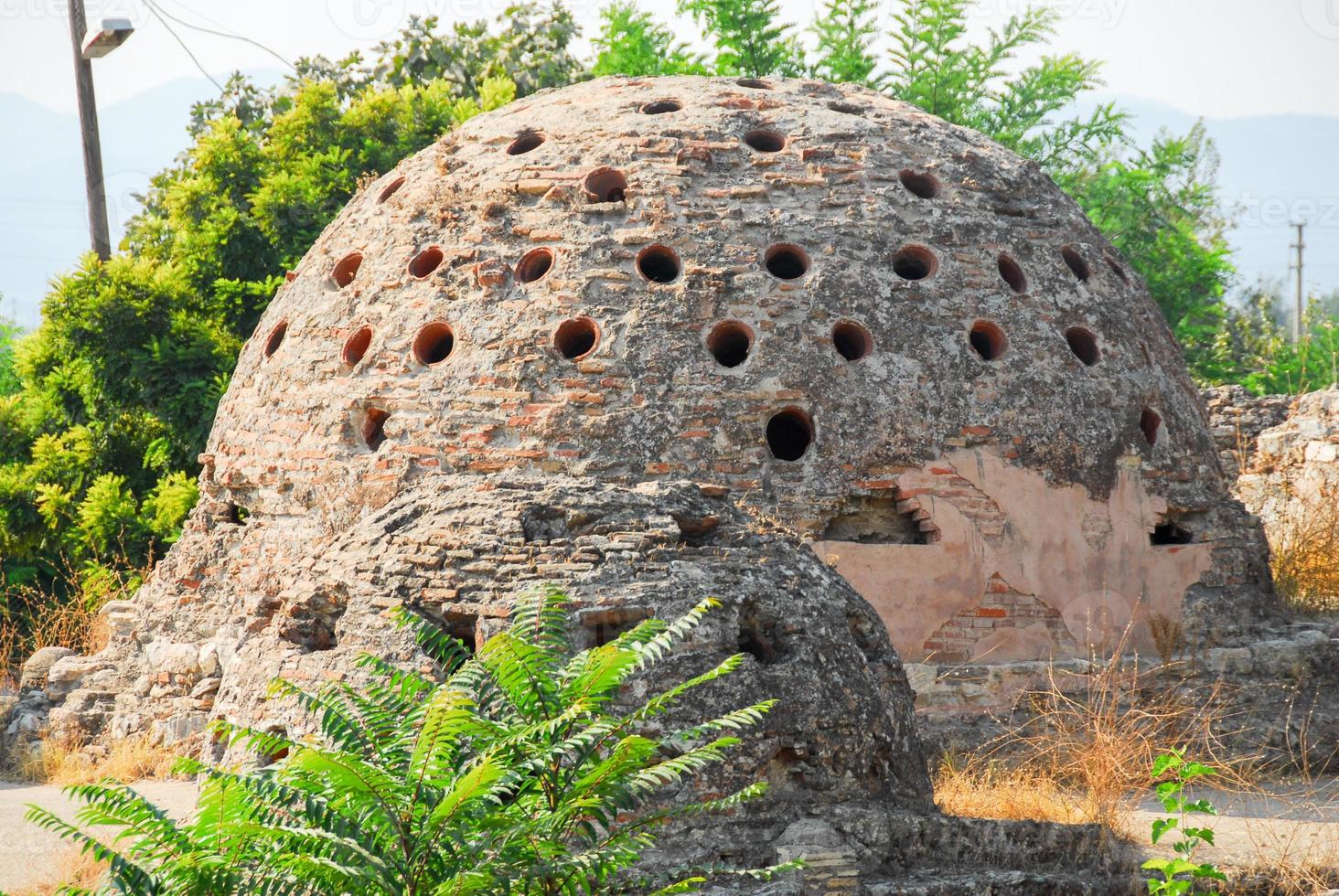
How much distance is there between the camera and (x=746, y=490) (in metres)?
9.15

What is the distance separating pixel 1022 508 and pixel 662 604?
4.05 metres

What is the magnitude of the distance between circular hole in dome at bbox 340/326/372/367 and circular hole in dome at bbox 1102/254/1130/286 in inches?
205

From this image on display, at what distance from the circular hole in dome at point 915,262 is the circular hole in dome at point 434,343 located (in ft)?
9.48

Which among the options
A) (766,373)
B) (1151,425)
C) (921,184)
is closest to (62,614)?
(766,373)

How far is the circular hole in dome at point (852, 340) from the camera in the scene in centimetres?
959

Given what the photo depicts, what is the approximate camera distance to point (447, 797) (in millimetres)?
4672

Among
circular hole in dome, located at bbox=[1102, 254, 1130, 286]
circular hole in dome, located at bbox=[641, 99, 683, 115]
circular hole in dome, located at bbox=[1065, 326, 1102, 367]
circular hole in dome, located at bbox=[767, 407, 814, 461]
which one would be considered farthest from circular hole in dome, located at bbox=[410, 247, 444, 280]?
circular hole in dome, located at bbox=[1102, 254, 1130, 286]

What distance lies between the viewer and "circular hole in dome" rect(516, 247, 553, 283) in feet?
31.7

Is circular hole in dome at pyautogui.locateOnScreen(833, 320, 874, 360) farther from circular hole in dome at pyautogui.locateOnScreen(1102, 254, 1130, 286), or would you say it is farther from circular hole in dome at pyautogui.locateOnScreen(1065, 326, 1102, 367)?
circular hole in dome at pyautogui.locateOnScreen(1102, 254, 1130, 286)

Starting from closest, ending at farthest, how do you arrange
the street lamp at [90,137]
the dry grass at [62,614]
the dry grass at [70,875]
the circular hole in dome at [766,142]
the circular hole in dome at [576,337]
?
the dry grass at [70,875]
the circular hole in dome at [576,337]
the circular hole in dome at [766,142]
the dry grass at [62,614]
the street lamp at [90,137]

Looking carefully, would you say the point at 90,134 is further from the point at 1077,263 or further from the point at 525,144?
the point at 1077,263

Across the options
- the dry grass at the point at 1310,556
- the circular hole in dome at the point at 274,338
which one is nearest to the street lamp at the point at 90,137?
the circular hole in dome at the point at 274,338

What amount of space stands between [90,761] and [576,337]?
455 centimetres

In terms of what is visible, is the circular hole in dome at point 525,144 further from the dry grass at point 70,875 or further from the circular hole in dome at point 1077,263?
the dry grass at point 70,875
